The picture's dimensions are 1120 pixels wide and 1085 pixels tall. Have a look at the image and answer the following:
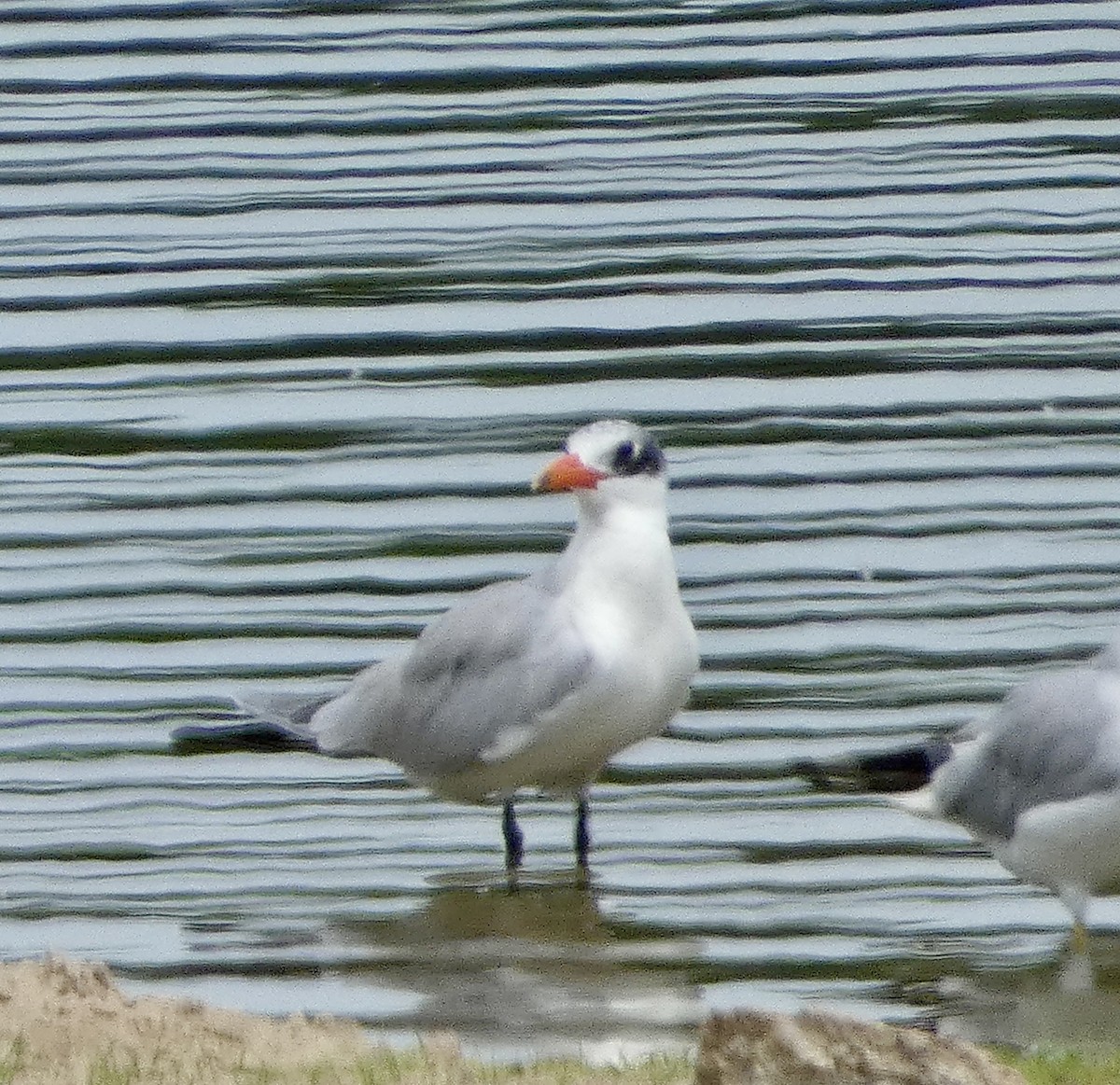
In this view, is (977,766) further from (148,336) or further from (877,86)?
(877,86)

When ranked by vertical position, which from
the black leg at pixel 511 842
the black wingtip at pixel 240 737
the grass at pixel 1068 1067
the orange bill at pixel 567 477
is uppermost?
the orange bill at pixel 567 477

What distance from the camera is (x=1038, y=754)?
716 centimetres

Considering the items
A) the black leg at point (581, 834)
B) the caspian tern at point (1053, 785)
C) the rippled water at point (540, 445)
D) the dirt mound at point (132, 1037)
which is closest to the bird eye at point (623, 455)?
the black leg at point (581, 834)

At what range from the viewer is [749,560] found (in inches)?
406

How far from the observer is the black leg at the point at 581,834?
8094 mm

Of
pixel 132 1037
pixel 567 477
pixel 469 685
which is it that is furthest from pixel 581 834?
pixel 132 1037

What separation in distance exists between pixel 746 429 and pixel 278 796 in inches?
116

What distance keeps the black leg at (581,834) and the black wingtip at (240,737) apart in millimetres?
987

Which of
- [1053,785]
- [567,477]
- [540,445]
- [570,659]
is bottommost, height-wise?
[1053,785]

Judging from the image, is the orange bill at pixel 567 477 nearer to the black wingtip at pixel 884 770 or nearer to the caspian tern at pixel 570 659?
the caspian tern at pixel 570 659

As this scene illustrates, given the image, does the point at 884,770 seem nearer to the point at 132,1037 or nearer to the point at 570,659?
the point at 570,659

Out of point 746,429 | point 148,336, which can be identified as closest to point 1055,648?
point 746,429

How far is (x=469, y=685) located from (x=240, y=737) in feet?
3.14

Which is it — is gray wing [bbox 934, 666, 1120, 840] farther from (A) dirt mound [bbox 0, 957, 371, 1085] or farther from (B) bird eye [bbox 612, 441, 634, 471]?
(A) dirt mound [bbox 0, 957, 371, 1085]
